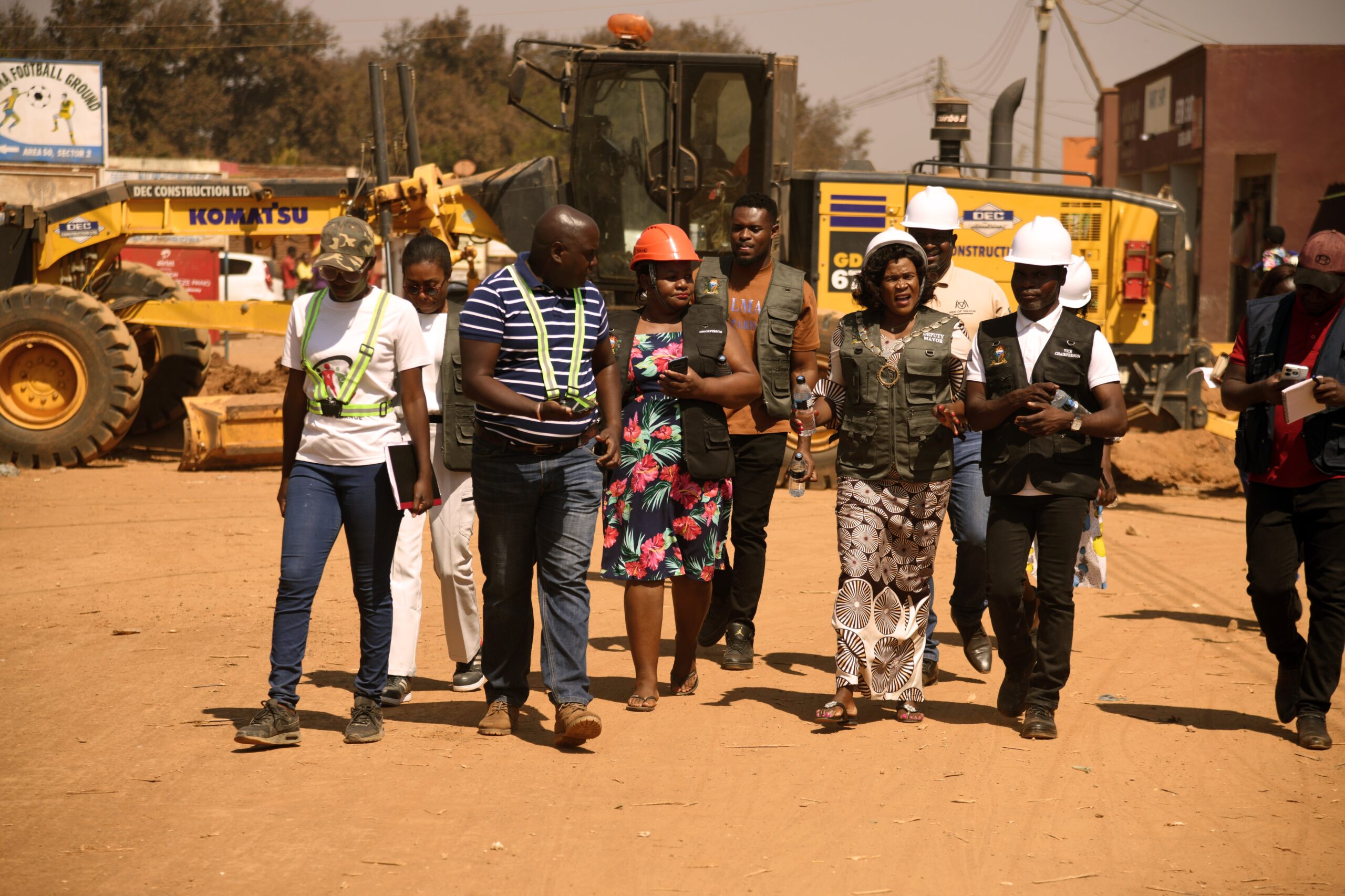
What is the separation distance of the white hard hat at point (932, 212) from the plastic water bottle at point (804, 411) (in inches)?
38.9

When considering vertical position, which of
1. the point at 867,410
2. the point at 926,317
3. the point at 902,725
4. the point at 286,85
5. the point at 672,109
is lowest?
the point at 902,725

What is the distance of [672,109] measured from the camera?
11773mm

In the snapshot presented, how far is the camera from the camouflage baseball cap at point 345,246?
5168 mm

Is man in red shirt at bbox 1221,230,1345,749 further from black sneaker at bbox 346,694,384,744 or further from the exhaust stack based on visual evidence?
the exhaust stack

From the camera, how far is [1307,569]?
563cm

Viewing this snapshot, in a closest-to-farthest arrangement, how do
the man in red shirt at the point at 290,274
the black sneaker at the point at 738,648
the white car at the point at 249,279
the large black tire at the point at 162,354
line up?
1. the black sneaker at the point at 738,648
2. the large black tire at the point at 162,354
3. the man in red shirt at the point at 290,274
4. the white car at the point at 249,279

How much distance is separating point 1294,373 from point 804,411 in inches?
76.2

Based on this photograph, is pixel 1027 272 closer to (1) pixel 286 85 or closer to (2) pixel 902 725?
(2) pixel 902 725

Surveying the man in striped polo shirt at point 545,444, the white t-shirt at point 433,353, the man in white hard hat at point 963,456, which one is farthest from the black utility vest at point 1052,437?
the white t-shirt at point 433,353

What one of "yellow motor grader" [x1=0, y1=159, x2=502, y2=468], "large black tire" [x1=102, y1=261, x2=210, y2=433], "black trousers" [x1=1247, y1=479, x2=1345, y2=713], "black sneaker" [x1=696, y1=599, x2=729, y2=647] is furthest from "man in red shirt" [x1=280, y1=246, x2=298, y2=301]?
"black trousers" [x1=1247, y1=479, x2=1345, y2=713]

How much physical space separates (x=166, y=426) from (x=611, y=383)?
11.6 m

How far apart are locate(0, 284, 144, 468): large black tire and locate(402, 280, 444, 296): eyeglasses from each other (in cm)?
824

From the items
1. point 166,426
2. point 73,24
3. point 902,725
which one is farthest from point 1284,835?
point 73,24

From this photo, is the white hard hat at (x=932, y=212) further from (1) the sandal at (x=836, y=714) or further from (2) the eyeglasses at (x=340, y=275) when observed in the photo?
(2) the eyeglasses at (x=340, y=275)
